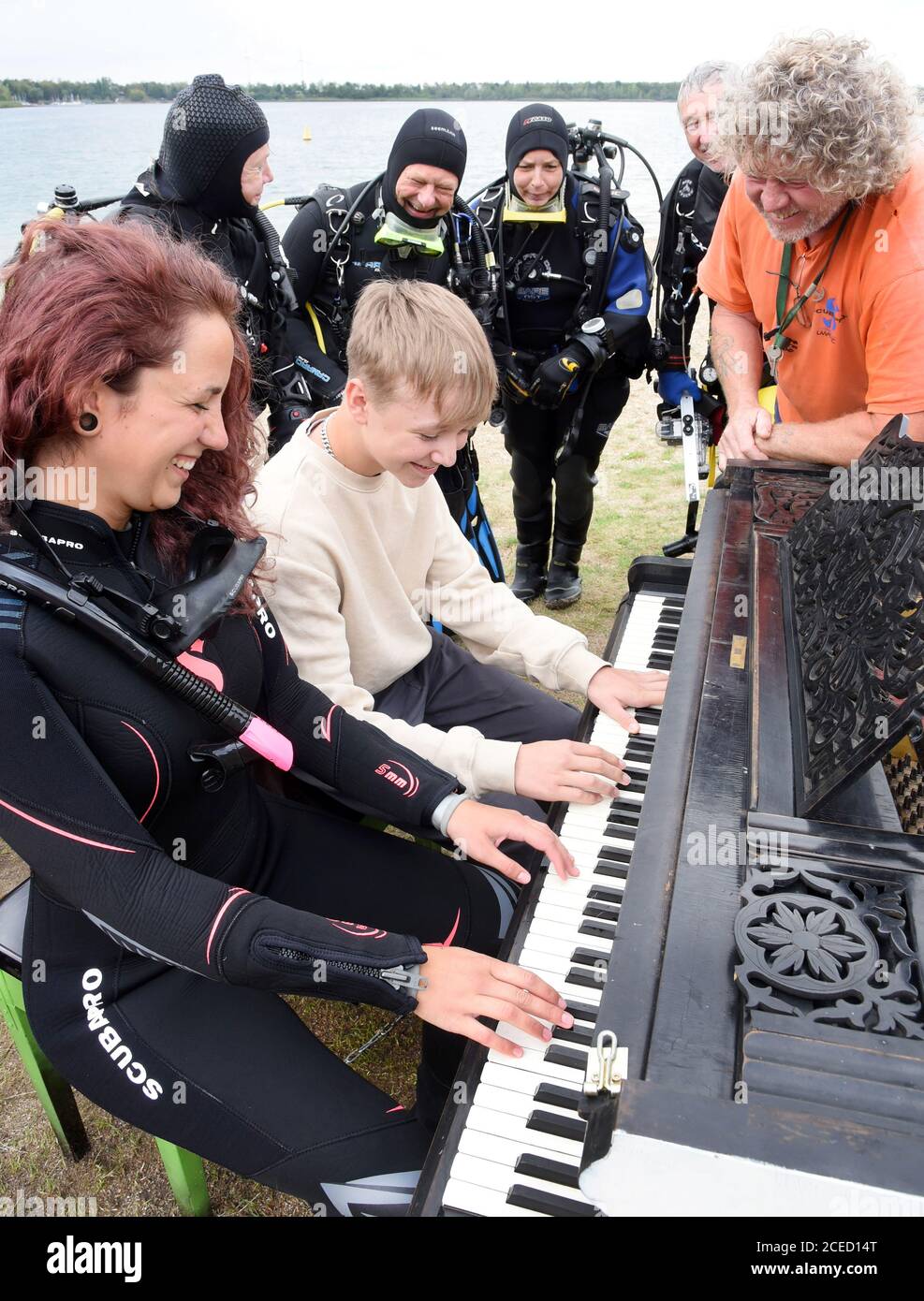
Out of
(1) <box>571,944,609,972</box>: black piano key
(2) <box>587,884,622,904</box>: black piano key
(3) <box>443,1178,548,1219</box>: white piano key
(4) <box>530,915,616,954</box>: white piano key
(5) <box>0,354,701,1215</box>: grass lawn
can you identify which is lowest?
(5) <box>0,354,701,1215</box>: grass lawn

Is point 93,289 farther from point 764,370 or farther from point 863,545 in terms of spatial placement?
point 764,370

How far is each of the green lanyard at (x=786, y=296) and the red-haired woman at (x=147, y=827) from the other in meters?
1.76

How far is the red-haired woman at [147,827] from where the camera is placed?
1602 millimetres

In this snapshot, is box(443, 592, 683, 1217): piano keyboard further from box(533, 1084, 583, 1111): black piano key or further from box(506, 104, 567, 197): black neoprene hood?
box(506, 104, 567, 197): black neoprene hood

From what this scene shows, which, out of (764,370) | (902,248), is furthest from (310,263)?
(902,248)

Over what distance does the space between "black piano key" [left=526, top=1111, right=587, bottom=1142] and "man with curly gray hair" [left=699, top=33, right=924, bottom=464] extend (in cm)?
201

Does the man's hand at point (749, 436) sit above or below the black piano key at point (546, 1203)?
above

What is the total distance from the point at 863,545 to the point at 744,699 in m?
0.39

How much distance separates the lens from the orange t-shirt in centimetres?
253

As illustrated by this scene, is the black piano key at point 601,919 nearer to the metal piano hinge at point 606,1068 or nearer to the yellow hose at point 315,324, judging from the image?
the metal piano hinge at point 606,1068

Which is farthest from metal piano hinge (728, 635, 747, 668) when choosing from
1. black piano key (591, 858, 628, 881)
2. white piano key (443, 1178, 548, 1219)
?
white piano key (443, 1178, 548, 1219)

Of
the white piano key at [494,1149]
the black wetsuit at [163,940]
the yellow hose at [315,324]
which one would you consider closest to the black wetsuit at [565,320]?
the yellow hose at [315,324]

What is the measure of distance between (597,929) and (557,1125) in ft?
1.38

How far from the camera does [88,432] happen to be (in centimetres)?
167
